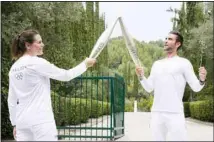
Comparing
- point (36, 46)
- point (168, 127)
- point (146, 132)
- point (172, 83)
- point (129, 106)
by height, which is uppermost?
point (36, 46)

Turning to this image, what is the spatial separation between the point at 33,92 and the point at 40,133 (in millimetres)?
299

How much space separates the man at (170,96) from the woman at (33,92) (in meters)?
0.80

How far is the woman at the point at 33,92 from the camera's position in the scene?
3051mm

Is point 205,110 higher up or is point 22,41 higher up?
point 22,41

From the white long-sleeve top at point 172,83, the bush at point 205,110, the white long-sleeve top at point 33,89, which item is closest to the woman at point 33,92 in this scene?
the white long-sleeve top at point 33,89

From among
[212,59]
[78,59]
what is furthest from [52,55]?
[212,59]

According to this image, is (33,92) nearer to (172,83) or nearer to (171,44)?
(172,83)

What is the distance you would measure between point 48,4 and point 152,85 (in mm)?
7061

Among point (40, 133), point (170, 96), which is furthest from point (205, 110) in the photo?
point (40, 133)

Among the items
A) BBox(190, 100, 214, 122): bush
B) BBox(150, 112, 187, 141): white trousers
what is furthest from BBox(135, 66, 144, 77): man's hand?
BBox(190, 100, 214, 122): bush

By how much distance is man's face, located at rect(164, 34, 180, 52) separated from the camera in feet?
12.5

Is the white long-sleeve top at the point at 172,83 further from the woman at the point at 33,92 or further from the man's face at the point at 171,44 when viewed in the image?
the woman at the point at 33,92

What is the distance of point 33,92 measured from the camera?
3117 millimetres

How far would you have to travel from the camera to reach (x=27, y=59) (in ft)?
10.4
